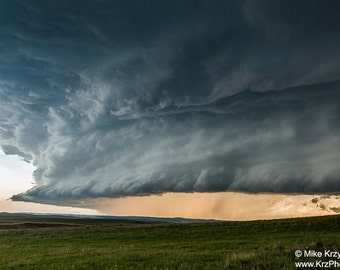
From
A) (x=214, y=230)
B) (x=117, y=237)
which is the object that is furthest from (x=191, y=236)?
(x=117, y=237)

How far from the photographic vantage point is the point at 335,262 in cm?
1686

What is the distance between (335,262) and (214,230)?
36.2 meters

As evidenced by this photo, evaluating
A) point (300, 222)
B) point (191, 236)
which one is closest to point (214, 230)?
point (191, 236)

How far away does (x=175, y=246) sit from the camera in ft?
107

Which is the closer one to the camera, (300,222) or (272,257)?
(272,257)

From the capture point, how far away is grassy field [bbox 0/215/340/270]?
746 inches

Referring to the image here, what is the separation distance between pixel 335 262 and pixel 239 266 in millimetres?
4778

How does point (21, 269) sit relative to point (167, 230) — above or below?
below

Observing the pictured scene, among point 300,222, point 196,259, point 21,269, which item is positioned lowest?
point 21,269

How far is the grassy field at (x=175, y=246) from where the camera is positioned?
18952 millimetres

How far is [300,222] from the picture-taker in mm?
54594

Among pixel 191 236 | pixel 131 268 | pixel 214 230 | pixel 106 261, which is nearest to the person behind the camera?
pixel 131 268

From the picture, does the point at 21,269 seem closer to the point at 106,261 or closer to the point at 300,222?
the point at 106,261

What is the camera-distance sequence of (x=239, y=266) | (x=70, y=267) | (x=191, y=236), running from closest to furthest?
(x=239, y=266) → (x=70, y=267) → (x=191, y=236)
